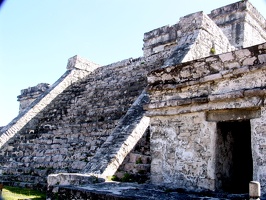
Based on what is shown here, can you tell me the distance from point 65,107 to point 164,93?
615cm

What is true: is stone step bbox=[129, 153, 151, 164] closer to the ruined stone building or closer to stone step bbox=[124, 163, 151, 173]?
the ruined stone building

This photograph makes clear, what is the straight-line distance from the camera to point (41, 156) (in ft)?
26.1

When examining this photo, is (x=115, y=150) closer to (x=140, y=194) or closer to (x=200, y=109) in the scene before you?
(x=200, y=109)

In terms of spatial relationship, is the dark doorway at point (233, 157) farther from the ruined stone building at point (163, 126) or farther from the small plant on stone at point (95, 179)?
the small plant on stone at point (95, 179)

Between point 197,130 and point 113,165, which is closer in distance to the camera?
point 197,130

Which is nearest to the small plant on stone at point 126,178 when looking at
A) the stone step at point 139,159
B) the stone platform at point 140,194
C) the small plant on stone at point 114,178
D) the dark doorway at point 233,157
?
the small plant on stone at point 114,178

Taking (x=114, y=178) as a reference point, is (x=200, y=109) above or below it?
above

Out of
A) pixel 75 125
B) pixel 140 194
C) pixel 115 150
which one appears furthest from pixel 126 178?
pixel 75 125

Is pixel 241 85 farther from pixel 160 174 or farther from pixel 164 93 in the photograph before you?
pixel 160 174

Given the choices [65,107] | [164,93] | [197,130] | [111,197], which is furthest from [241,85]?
[65,107]

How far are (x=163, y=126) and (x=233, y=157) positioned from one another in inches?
47.1

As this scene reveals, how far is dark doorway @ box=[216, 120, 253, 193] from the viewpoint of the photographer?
4.33m

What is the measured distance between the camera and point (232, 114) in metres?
4.17

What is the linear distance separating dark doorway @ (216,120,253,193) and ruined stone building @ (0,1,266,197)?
0.02m
